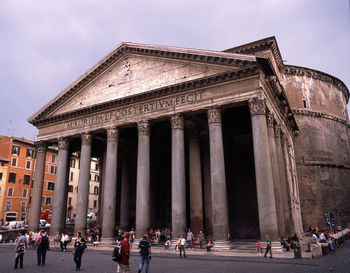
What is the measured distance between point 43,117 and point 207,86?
43.9ft

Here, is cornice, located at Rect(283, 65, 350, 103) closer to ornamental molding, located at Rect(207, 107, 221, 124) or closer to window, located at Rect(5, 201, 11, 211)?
ornamental molding, located at Rect(207, 107, 221, 124)

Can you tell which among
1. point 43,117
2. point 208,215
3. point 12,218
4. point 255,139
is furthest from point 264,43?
point 12,218

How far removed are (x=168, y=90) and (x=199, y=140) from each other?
5.23 m

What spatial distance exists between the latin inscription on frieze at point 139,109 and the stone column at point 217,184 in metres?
1.54

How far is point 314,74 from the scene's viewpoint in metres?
31.0

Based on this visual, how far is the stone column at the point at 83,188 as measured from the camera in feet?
60.4

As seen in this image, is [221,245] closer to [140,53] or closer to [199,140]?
[199,140]

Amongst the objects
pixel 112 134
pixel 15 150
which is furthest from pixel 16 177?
pixel 112 134

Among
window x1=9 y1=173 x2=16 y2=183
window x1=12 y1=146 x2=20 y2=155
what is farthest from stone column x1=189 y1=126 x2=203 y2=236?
window x1=12 y1=146 x2=20 y2=155

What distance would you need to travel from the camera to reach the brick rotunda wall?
89.3 feet

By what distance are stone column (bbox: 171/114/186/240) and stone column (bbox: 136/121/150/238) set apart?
164cm

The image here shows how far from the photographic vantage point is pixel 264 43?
75.2 ft

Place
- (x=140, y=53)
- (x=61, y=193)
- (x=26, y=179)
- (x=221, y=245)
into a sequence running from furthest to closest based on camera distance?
(x=26, y=179) < (x=61, y=193) < (x=140, y=53) < (x=221, y=245)

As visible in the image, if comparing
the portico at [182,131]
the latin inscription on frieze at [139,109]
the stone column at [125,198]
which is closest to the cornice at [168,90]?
the portico at [182,131]
